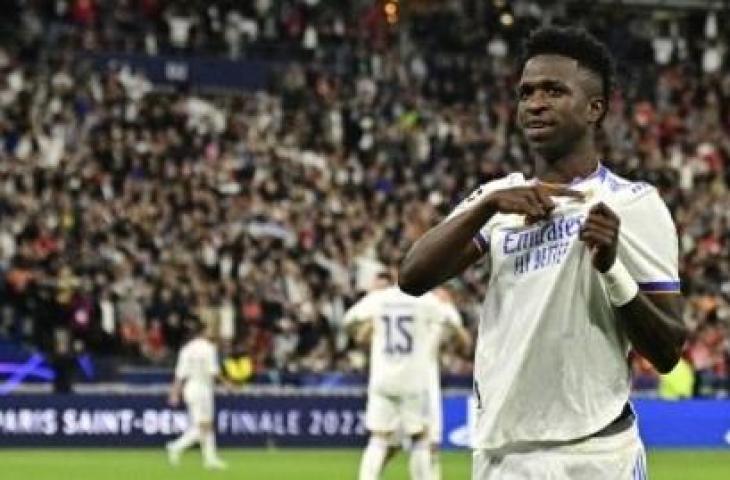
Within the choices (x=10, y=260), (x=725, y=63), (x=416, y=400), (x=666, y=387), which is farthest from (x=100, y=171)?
(x=725, y=63)

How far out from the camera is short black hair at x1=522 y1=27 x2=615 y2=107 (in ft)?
17.9

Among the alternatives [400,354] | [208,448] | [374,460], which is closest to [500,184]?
[374,460]

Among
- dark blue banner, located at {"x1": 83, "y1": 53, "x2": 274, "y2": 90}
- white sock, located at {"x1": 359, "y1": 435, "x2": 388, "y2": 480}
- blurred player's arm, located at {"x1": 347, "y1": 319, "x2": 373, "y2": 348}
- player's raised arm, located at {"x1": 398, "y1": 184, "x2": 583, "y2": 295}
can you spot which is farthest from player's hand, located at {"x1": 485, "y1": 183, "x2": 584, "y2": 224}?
dark blue banner, located at {"x1": 83, "y1": 53, "x2": 274, "y2": 90}

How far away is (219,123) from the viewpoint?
33.1 meters

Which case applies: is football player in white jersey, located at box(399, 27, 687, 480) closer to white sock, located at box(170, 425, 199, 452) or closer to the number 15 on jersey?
the number 15 on jersey

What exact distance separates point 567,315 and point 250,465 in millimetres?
18178

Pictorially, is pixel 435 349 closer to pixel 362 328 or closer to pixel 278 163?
pixel 362 328

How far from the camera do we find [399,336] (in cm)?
1827

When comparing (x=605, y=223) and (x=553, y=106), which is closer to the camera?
(x=605, y=223)

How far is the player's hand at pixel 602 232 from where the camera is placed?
509 centimetres

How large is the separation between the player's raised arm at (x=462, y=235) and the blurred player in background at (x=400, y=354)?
12423 mm

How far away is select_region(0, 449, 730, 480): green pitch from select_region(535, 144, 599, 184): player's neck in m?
15.0

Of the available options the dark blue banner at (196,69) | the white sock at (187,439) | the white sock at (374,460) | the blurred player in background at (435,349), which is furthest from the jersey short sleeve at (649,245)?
the dark blue banner at (196,69)

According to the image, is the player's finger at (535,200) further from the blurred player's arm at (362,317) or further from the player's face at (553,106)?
the blurred player's arm at (362,317)
